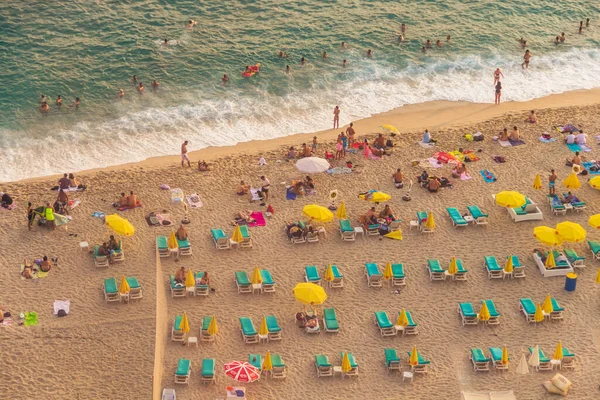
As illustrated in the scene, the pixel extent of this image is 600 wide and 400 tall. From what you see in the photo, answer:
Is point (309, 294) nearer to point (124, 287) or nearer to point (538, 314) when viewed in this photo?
point (124, 287)

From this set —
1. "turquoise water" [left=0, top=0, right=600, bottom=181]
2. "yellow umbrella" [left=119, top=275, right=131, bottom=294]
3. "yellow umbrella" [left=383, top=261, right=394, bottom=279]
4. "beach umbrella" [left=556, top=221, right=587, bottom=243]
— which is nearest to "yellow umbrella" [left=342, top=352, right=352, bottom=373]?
"yellow umbrella" [left=383, top=261, right=394, bottom=279]

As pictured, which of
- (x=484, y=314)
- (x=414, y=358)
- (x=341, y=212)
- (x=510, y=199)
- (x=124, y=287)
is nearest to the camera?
(x=414, y=358)

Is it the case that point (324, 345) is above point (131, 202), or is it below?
below

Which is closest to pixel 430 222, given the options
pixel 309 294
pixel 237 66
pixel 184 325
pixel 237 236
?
pixel 309 294

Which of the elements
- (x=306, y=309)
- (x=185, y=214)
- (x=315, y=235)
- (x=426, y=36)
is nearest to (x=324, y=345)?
(x=306, y=309)

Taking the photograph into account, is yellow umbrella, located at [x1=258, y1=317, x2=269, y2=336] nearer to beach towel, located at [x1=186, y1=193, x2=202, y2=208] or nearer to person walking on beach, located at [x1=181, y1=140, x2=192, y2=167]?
beach towel, located at [x1=186, y1=193, x2=202, y2=208]

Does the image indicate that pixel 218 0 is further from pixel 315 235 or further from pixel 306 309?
pixel 306 309
